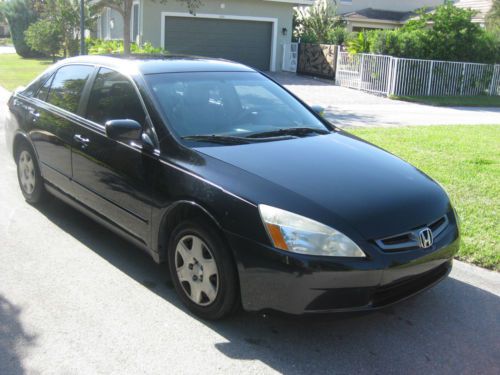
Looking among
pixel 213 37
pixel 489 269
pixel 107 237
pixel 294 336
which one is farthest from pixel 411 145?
pixel 213 37

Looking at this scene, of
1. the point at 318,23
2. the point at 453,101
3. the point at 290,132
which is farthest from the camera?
the point at 318,23

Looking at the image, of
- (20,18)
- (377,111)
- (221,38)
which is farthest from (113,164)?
(20,18)

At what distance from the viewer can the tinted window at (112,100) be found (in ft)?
14.3

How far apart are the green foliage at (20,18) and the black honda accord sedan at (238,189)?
3568 cm

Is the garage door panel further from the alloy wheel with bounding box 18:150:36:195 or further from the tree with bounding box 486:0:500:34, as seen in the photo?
the alloy wheel with bounding box 18:150:36:195

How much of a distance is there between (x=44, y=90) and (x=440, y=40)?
649 inches

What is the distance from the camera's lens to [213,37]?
24188mm

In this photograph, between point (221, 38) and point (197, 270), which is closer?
point (197, 270)

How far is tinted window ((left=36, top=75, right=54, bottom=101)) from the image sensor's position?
570cm

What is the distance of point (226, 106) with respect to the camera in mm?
4504

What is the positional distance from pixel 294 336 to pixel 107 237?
233 cm

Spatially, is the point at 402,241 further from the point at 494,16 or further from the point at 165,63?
the point at 494,16

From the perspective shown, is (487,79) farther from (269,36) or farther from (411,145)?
(411,145)

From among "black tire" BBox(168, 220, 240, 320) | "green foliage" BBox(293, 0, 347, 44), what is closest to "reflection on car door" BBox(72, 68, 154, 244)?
"black tire" BBox(168, 220, 240, 320)
